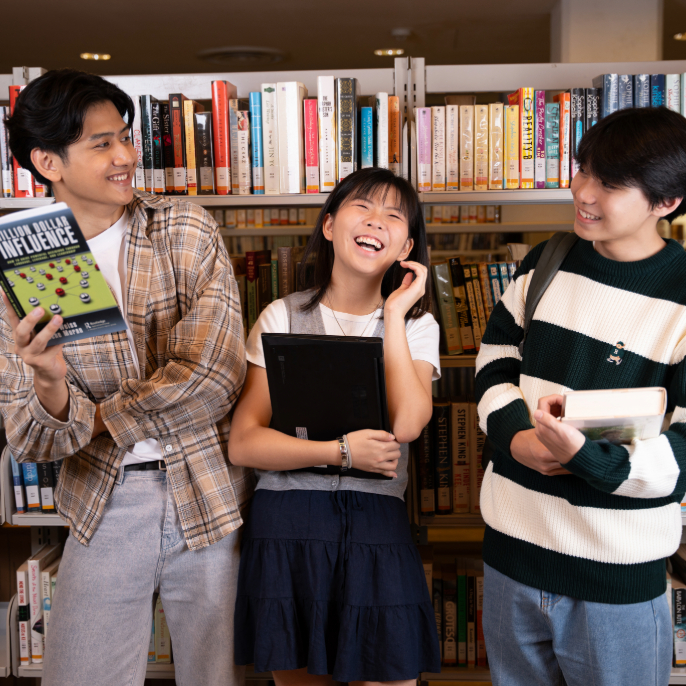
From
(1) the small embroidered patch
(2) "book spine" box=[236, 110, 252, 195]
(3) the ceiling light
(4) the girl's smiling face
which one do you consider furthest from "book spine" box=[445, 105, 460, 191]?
(3) the ceiling light

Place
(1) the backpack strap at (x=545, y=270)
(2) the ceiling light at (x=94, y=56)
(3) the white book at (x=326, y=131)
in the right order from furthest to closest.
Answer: (2) the ceiling light at (x=94, y=56) → (3) the white book at (x=326, y=131) → (1) the backpack strap at (x=545, y=270)

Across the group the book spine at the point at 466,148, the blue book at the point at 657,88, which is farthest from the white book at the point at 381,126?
the blue book at the point at 657,88

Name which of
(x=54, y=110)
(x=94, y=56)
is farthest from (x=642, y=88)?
(x=94, y=56)

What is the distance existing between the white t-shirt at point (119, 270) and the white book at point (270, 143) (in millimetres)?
591

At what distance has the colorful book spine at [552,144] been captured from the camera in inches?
75.9

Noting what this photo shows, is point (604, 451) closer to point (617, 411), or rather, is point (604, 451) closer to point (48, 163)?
point (617, 411)

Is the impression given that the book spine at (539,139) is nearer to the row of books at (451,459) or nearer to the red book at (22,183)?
the row of books at (451,459)

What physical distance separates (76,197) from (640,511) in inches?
52.7

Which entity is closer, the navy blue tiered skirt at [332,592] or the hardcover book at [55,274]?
the hardcover book at [55,274]

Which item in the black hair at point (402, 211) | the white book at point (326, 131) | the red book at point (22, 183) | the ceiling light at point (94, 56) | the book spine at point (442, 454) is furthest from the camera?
the ceiling light at point (94, 56)

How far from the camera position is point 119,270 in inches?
56.5

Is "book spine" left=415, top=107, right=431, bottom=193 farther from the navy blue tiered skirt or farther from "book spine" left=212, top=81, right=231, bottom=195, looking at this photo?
the navy blue tiered skirt

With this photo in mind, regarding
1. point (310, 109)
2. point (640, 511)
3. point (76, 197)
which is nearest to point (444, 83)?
point (310, 109)

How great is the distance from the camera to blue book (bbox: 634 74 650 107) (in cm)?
190
